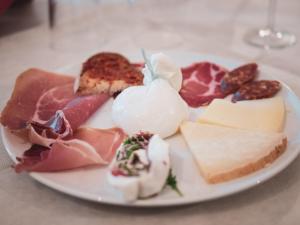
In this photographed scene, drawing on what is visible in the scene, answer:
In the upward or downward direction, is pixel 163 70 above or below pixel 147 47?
above

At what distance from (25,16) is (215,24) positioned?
0.78 meters

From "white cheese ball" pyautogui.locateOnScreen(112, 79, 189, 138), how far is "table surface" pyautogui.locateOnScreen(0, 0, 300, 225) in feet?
0.69

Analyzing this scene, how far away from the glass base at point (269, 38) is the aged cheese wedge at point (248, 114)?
564 mm

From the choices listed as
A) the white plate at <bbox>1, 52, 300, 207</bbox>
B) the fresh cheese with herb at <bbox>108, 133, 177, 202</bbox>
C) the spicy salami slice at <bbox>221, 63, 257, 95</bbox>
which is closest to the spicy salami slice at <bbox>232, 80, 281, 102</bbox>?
the spicy salami slice at <bbox>221, 63, 257, 95</bbox>

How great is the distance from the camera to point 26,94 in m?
1.14

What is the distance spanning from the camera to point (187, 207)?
33.0 inches

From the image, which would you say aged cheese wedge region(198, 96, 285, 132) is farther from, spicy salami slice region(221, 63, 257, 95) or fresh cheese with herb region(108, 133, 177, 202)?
fresh cheese with herb region(108, 133, 177, 202)

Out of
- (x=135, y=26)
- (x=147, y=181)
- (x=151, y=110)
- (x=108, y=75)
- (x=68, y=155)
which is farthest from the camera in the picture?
(x=135, y=26)

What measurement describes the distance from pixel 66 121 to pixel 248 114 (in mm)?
411

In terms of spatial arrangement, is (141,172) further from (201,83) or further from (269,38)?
(269,38)

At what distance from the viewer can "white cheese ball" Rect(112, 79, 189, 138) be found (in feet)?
3.22

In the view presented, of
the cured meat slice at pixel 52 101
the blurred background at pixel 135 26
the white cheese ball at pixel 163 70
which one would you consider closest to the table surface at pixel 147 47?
the blurred background at pixel 135 26

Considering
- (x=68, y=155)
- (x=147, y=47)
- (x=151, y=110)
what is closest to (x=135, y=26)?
(x=147, y=47)

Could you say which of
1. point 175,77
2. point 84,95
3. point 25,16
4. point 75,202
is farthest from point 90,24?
point 75,202
